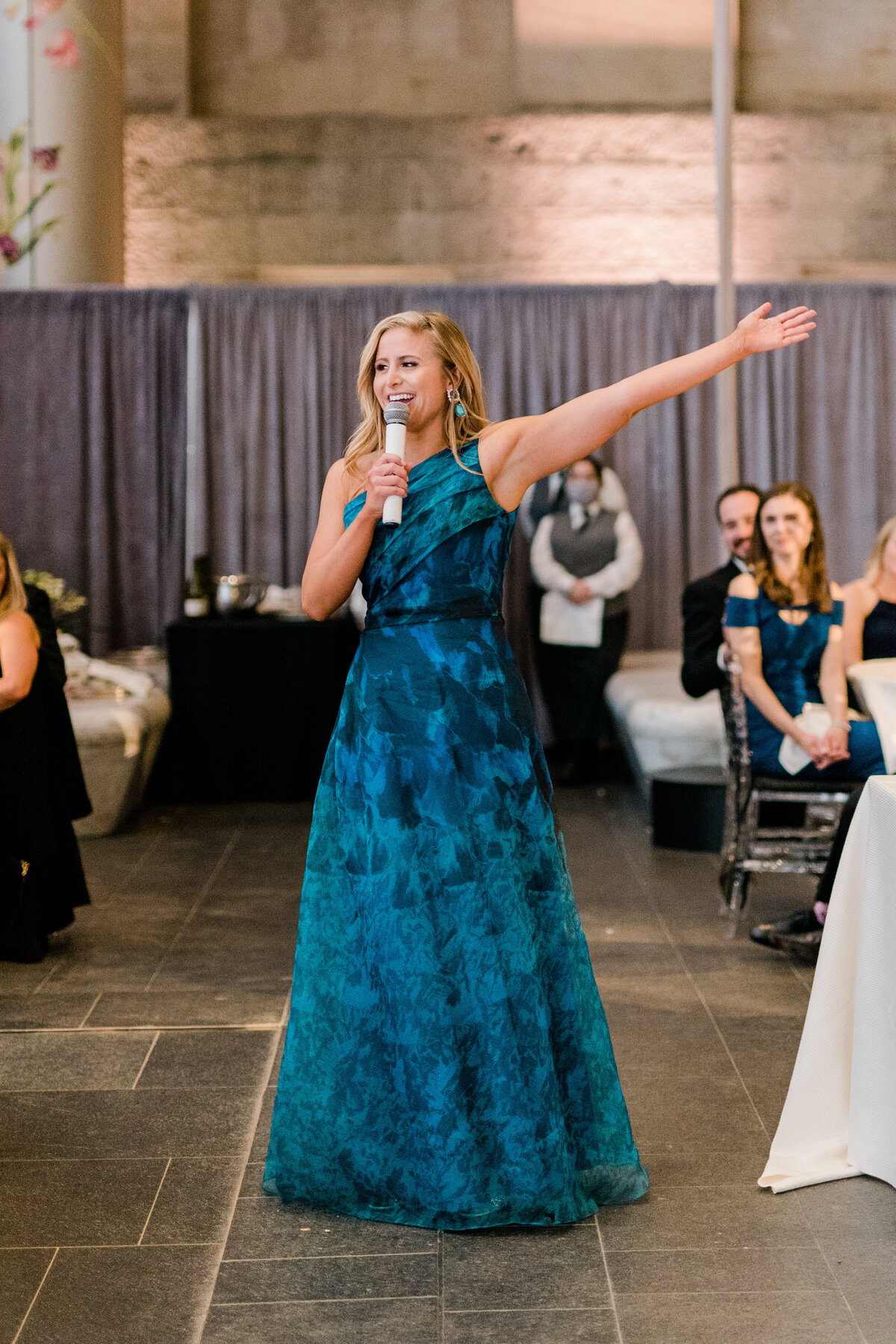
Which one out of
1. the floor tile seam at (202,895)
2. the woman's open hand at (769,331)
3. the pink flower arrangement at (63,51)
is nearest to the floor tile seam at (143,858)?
the floor tile seam at (202,895)

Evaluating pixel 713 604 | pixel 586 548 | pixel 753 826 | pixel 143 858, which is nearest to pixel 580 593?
pixel 586 548

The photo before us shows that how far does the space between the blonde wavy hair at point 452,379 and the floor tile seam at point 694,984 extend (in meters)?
1.51

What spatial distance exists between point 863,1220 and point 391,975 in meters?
0.91

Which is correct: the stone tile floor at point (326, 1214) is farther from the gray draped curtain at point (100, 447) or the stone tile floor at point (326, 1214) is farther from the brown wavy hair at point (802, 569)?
the gray draped curtain at point (100, 447)

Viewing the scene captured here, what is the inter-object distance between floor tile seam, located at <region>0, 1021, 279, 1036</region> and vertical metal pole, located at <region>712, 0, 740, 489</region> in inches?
153

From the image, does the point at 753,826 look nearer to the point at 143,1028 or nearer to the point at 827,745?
the point at 827,745

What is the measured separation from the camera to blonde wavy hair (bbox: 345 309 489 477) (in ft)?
7.77

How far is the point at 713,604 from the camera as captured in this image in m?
5.03

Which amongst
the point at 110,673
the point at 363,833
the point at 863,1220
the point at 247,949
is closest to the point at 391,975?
the point at 363,833

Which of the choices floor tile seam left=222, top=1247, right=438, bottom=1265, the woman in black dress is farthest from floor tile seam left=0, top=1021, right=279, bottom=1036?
floor tile seam left=222, top=1247, right=438, bottom=1265

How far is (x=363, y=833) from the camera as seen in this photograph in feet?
8.07

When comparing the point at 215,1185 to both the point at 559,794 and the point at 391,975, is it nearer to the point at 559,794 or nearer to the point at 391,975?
the point at 391,975

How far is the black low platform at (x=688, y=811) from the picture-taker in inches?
221

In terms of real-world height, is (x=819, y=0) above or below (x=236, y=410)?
above
